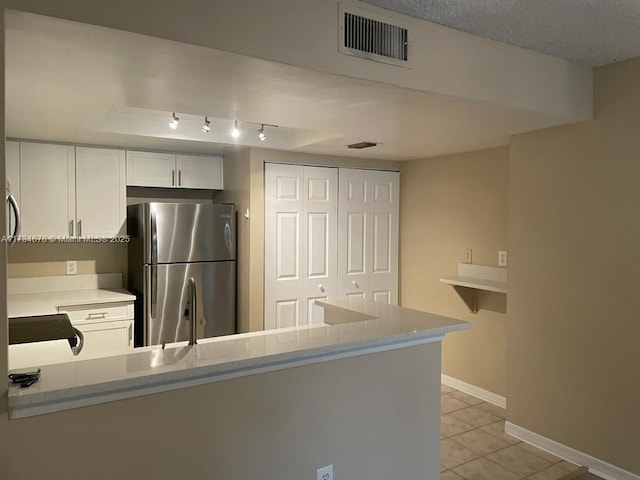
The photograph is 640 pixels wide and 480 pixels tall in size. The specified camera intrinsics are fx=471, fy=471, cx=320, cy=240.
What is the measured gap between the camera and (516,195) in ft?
10.5

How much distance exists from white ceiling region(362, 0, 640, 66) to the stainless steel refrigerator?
7.97 ft

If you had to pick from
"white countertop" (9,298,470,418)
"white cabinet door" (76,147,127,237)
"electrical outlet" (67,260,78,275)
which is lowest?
"white countertop" (9,298,470,418)

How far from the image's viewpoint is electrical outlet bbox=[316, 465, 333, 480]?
194 cm

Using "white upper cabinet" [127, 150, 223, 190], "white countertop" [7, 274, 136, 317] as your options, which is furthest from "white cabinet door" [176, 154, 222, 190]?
"white countertop" [7, 274, 136, 317]

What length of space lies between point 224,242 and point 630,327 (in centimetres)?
292

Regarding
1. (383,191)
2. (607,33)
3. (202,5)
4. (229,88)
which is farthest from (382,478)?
(383,191)

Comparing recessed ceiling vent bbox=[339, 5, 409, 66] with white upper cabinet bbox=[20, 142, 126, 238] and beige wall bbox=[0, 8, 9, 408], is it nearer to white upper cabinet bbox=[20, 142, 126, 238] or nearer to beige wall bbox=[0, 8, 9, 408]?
beige wall bbox=[0, 8, 9, 408]

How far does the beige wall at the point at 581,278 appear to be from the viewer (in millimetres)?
2604

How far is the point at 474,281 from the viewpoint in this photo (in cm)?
374

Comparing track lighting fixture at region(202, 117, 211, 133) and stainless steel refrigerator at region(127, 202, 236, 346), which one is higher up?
track lighting fixture at region(202, 117, 211, 133)

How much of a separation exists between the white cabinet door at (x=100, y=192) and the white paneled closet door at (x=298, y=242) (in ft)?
3.94

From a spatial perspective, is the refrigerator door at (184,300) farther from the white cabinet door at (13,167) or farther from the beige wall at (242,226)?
the white cabinet door at (13,167)

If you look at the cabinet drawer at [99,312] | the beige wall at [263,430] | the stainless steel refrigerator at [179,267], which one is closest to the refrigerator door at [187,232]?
the stainless steel refrigerator at [179,267]

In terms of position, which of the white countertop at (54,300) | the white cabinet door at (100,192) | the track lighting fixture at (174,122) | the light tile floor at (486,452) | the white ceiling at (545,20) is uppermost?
the white ceiling at (545,20)
